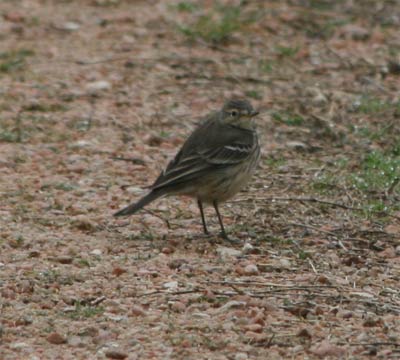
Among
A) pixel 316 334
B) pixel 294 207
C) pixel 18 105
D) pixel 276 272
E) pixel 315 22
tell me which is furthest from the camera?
pixel 315 22

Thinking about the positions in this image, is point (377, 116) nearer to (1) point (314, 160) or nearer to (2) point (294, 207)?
(1) point (314, 160)

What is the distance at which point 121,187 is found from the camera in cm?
1012

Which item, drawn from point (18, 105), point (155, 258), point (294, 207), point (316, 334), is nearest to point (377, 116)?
point (294, 207)

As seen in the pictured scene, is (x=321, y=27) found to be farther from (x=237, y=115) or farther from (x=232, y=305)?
(x=232, y=305)

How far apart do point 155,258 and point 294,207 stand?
1685mm

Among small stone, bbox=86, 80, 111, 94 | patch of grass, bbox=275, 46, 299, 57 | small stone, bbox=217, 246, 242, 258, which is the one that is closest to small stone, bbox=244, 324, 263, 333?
small stone, bbox=217, 246, 242, 258

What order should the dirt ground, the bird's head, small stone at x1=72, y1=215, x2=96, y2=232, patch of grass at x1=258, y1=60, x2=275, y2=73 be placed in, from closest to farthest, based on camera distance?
the dirt ground → small stone at x1=72, y1=215, x2=96, y2=232 → the bird's head → patch of grass at x1=258, y1=60, x2=275, y2=73

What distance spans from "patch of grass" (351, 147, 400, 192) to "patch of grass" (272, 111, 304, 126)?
1021 mm

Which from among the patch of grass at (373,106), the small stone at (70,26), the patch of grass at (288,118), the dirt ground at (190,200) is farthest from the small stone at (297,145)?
the small stone at (70,26)

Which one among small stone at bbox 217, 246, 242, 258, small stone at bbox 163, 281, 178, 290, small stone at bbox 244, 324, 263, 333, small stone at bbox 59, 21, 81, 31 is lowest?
small stone at bbox 59, 21, 81, 31

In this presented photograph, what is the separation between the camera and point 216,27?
13969 millimetres

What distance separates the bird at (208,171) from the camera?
897 cm

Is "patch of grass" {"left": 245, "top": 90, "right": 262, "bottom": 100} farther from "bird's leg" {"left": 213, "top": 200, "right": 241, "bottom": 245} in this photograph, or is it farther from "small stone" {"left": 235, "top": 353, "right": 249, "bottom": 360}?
"small stone" {"left": 235, "top": 353, "right": 249, "bottom": 360}

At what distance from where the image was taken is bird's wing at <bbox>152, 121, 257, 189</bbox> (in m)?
9.01
